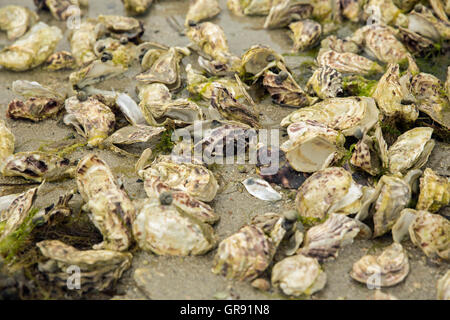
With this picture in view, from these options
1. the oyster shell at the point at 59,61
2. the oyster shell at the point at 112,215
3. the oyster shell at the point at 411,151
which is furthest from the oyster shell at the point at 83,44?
the oyster shell at the point at 411,151

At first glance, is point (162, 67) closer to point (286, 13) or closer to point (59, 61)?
point (59, 61)

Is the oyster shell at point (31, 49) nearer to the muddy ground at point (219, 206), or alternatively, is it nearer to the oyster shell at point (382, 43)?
the muddy ground at point (219, 206)

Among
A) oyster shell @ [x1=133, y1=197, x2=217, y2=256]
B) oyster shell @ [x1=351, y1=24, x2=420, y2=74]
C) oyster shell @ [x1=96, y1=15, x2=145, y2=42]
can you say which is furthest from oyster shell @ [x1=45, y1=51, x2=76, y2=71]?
oyster shell @ [x1=351, y1=24, x2=420, y2=74]

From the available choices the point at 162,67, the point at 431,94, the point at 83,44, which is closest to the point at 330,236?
the point at 431,94

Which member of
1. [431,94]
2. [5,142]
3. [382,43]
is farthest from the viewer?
[382,43]

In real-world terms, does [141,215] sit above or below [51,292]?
above
